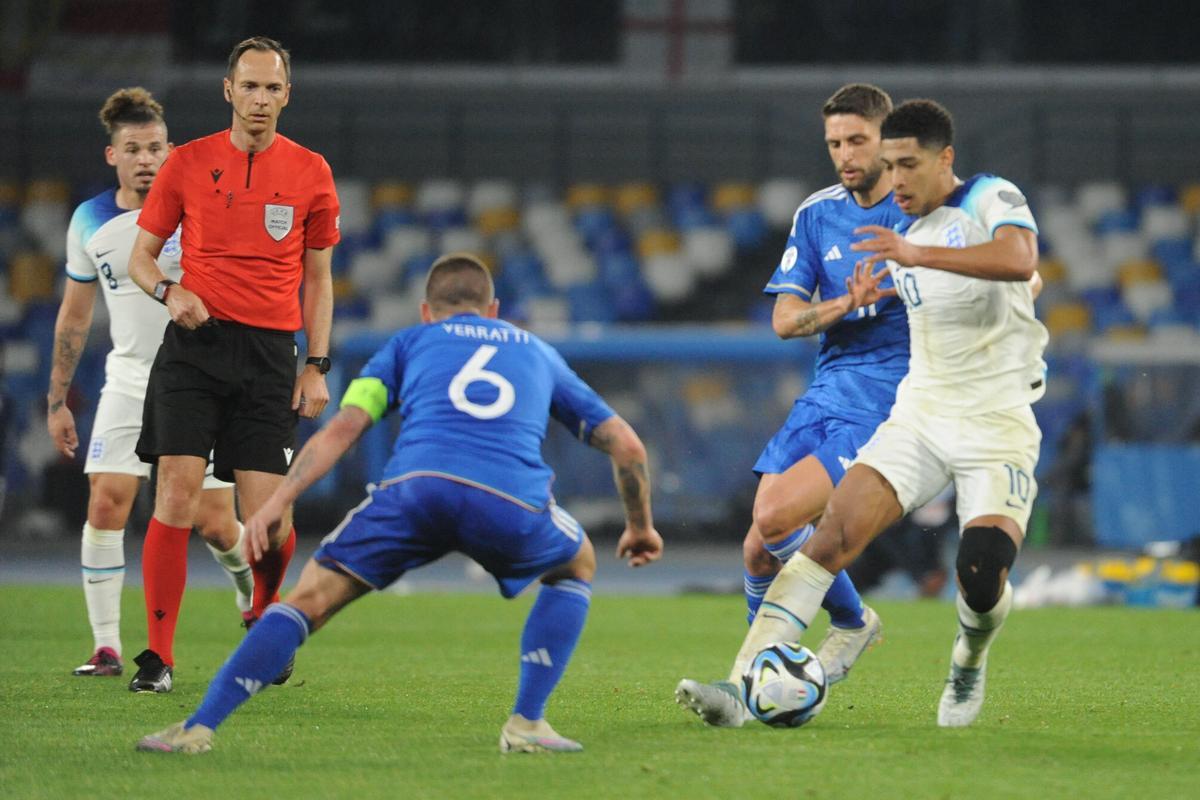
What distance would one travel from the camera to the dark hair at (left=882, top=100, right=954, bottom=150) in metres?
5.59

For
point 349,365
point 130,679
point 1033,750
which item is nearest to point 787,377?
point 349,365

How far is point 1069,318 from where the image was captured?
20234 mm

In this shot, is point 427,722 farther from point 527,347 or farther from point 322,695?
point 527,347

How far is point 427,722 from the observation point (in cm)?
577

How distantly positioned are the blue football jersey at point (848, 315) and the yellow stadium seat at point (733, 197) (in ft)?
52.6

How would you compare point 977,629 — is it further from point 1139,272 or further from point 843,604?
point 1139,272

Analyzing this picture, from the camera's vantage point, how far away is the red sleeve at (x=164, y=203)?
6.58 m

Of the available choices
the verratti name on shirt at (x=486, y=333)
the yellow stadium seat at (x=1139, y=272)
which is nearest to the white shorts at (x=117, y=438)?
the verratti name on shirt at (x=486, y=333)

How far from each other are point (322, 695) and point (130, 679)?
96 cm

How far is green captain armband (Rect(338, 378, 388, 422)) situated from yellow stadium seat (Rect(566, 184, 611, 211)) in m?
17.8

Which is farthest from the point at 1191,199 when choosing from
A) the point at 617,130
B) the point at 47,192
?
the point at 47,192

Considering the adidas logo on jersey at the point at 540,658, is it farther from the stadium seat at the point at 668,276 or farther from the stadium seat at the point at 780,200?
the stadium seat at the point at 780,200

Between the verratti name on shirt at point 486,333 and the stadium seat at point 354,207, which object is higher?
the verratti name on shirt at point 486,333

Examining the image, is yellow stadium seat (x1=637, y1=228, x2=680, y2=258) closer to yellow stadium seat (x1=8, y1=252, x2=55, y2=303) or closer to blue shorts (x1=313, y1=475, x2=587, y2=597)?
yellow stadium seat (x1=8, y1=252, x2=55, y2=303)
